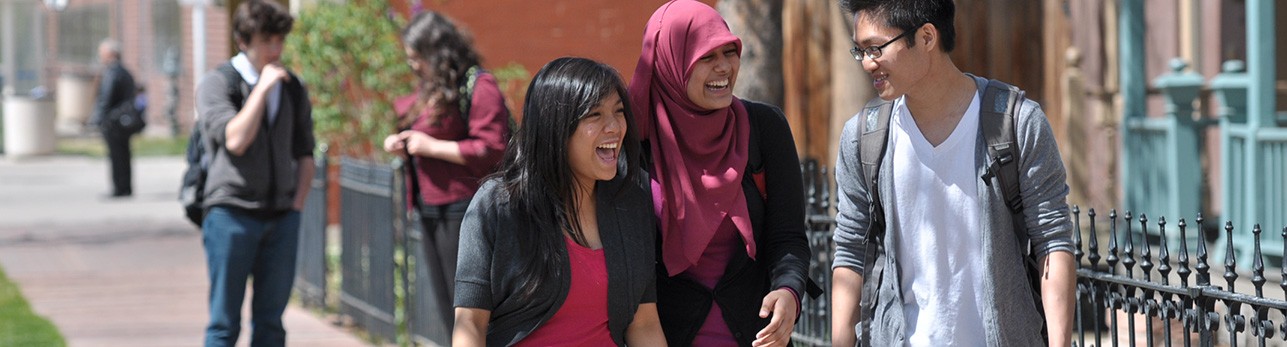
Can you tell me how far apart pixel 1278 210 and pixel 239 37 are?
5.14 metres

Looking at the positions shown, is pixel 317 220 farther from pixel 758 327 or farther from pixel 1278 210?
pixel 758 327

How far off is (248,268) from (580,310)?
3075mm

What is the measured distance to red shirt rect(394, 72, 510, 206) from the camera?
20.3 ft

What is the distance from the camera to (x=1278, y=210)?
834cm

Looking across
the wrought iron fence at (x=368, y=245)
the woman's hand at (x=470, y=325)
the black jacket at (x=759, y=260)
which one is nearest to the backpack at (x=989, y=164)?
the black jacket at (x=759, y=260)

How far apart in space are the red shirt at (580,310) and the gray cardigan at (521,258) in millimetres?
18

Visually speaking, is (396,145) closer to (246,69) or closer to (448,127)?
(448,127)

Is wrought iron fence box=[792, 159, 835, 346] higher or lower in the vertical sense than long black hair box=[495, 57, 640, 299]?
lower

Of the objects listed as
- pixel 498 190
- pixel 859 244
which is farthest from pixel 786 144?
pixel 498 190

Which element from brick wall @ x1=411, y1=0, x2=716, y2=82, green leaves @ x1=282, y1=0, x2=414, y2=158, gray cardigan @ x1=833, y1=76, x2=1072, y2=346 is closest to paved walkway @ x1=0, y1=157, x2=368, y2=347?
green leaves @ x1=282, y1=0, x2=414, y2=158

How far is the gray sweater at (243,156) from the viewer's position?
634 cm

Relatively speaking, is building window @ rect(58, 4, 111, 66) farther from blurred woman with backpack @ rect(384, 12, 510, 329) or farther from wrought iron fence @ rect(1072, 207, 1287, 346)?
wrought iron fence @ rect(1072, 207, 1287, 346)

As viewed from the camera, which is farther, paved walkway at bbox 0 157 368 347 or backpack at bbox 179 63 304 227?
paved walkway at bbox 0 157 368 347

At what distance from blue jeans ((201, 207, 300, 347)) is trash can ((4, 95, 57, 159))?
70.7 ft
